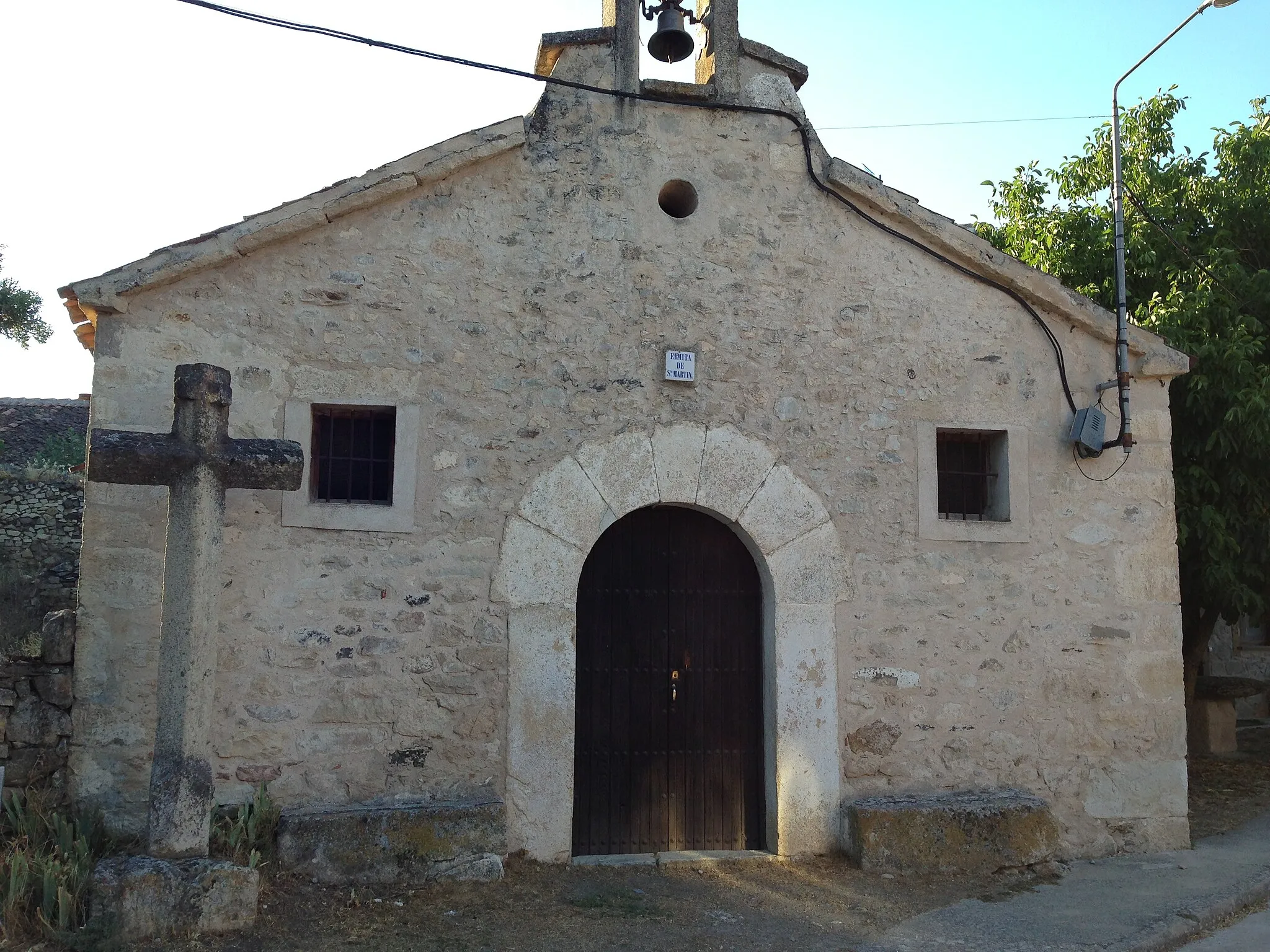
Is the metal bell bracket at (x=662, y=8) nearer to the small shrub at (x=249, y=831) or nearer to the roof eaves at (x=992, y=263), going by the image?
the roof eaves at (x=992, y=263)

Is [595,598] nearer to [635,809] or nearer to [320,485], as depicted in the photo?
[635,809]

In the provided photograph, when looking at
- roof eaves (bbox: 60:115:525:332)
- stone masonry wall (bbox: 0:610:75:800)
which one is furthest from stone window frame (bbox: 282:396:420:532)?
stone masonry wall (bbox: 0:610:75:800)

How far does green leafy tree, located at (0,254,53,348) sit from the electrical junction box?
42.7 feet

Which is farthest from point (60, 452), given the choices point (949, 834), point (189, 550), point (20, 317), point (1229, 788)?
point (1229, 788)

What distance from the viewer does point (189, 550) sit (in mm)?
4504

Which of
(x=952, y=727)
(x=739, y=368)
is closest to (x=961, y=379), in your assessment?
(x=739, y=368)

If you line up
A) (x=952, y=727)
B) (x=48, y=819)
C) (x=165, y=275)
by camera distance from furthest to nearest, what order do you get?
(x=952, y=727)
(x=165, y=275)
(x=48, y=819)

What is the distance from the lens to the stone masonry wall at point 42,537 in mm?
12289

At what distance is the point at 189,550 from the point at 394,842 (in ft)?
5.68

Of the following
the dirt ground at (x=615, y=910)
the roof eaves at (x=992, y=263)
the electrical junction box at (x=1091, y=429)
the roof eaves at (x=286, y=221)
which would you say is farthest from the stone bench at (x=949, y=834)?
the roof eaves at (x=286, y=221)

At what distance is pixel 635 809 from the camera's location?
5.75m

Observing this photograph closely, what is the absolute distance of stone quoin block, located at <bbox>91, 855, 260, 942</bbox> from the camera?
163 inches

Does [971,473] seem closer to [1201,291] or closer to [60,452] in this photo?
→ [1201,291]

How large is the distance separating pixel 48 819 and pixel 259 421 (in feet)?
6.92
